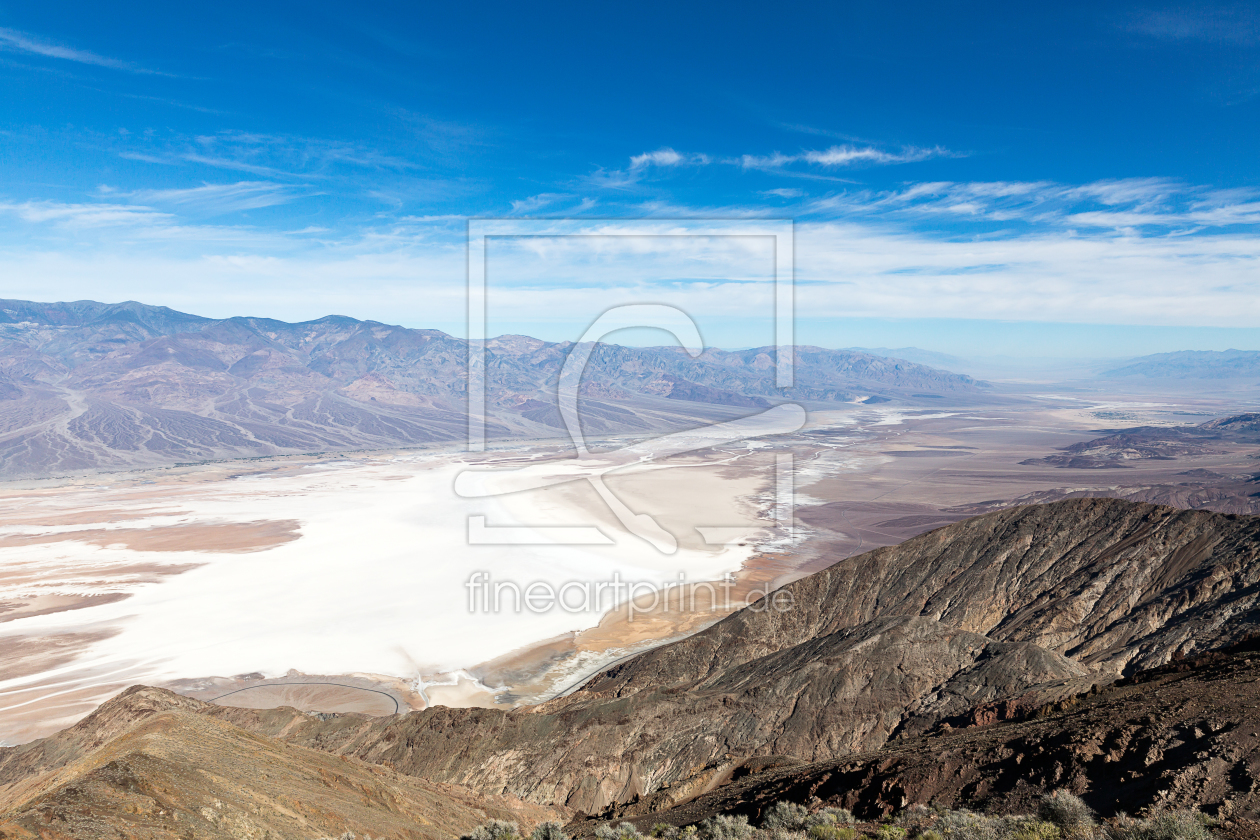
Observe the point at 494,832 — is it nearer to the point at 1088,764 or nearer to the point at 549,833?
the point at 549,833

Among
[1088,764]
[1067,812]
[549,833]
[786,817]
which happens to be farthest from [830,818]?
[549,833]

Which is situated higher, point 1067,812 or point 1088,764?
point 1067,812

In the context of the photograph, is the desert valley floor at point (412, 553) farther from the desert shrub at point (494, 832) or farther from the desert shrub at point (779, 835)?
the desert shrub at point (779, 835)

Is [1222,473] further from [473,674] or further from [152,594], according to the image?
[152,594]

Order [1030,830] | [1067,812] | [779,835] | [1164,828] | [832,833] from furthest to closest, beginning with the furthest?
[832,833]
[779,835]
[1067,812]
[1030,830]
[1164,828]

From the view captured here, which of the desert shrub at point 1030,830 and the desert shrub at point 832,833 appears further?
the desert shrub at point 832,833

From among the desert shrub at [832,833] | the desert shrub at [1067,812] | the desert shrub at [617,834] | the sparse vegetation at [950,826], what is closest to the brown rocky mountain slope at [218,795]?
the sparse vegetation at [950,826]
